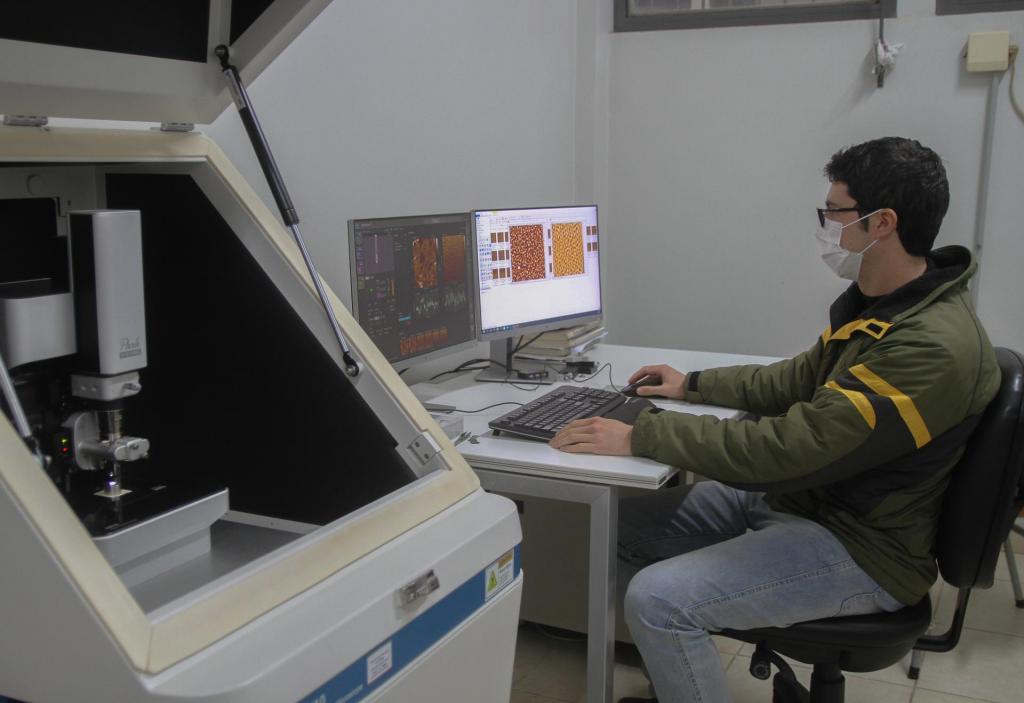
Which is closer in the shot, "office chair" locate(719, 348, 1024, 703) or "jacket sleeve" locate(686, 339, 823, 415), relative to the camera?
"office chair" locate(719, 348, 1024, 703)

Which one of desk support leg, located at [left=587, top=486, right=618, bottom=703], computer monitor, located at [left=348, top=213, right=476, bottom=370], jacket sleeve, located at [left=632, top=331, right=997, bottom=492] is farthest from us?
computer monitor, located at [left=348, top=213, right=476, bottom=370]

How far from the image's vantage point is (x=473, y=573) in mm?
1113

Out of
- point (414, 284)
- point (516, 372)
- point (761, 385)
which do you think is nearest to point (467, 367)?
point (516, 372)

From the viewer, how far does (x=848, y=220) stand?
6.10 feet

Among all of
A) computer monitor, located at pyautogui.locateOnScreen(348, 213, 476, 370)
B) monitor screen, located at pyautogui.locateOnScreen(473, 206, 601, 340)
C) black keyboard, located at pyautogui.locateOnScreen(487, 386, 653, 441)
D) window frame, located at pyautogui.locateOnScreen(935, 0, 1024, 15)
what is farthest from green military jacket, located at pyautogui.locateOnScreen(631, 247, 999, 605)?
window frame, located at pyautogui.locateOnScreen(935, 0, 1024, 15)

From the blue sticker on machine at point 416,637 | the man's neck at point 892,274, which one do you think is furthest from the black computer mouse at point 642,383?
the blue sticker on machine at point 416,637

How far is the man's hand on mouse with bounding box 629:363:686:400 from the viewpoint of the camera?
7.47 ft

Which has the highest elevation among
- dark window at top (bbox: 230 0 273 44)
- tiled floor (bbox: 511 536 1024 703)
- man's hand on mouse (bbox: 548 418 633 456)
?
dark window at top (bbox: 230 0 273 44)

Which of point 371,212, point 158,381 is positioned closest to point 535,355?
point 371,212

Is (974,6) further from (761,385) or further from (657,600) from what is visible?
(657,600)

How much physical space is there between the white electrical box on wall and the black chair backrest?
2050 mm

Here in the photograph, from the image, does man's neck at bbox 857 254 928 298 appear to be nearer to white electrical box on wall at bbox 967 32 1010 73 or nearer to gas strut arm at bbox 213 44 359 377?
gas strut arm at bbox 213 44 359 377

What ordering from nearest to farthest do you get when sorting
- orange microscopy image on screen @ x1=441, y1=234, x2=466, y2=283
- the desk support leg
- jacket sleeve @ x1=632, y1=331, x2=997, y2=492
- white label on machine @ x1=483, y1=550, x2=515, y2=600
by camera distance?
white label on machine @ x1=483, y1=550, x2=515, y2=600, jacket sleeve @ x1=632, y1=331, x2=997, y2=492, the desk support leg, orange microscopy image on screen @ x1=441, y1=234, x2=466, y2=283

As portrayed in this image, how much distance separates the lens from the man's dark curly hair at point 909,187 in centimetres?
179
